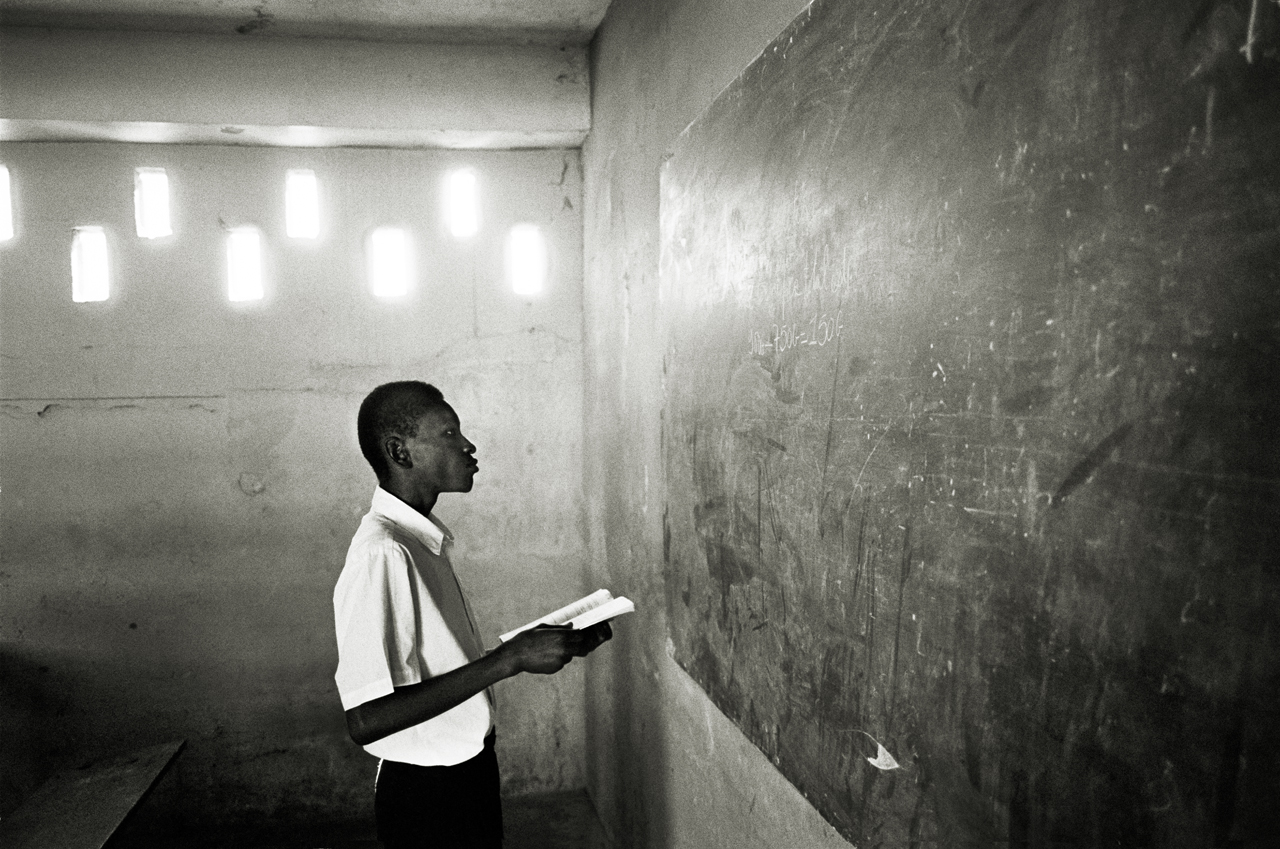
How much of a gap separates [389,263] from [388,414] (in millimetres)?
1955

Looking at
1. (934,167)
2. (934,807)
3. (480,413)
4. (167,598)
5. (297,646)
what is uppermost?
(934,167)

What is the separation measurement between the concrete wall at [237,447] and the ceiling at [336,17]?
1.66 ft

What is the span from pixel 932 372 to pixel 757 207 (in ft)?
2.08

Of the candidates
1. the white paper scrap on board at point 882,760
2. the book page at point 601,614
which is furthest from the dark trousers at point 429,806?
the white paper scrap on board at point 882,760

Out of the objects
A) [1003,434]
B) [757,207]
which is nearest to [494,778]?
[757,207]

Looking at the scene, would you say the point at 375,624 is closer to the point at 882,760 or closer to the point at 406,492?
the point at 406,492

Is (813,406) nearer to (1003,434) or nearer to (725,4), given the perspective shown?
(1003,434)

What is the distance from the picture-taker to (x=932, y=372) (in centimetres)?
102

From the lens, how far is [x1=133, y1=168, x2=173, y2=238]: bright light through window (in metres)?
3.62

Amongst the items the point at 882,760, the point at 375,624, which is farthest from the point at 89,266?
the point at 882,760

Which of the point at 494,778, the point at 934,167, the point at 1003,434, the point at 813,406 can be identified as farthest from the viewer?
the point at 494,778

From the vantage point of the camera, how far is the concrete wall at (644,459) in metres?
1.87

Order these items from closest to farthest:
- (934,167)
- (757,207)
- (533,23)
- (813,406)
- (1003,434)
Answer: (1003,434), (934,167), (813,406), (757,207), (533,23)

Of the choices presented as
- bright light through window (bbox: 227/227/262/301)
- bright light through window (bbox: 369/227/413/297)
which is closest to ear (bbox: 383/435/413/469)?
bright light through window (bbox: 369/227/413/297)
